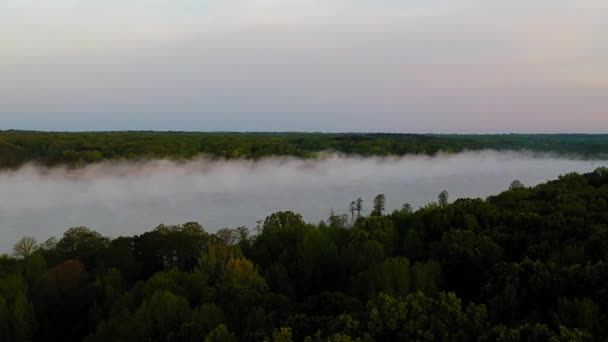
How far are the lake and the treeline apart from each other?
63.9 m

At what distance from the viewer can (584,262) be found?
2419 cm

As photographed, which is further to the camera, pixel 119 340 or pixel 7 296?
pixel 7 296

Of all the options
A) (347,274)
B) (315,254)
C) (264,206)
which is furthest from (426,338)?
(264,206)

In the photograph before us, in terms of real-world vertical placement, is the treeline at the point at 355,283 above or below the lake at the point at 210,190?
above

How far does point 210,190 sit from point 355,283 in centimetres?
13774

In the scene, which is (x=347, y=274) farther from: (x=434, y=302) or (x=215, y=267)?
(x=434, y=302)

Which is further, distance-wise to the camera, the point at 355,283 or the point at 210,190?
the point at 210,190

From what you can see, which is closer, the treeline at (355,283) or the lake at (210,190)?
the treeline at (355,283)

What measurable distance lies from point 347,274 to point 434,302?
14.4 m

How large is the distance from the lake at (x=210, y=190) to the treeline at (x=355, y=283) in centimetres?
6394

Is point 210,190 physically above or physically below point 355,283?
below

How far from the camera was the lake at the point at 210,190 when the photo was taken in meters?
114

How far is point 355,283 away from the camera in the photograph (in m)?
26.3

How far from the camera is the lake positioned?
11412 cm
